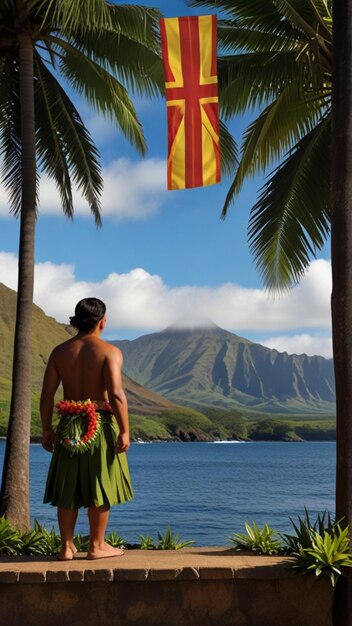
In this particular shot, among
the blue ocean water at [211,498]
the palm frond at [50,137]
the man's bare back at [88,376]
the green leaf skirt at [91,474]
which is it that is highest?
the palm frond at [50,137]

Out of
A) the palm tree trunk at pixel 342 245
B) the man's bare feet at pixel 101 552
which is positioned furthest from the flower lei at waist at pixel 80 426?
the palm tree trunk at pixel 342 245

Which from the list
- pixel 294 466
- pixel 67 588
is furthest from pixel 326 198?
pixel 294 466

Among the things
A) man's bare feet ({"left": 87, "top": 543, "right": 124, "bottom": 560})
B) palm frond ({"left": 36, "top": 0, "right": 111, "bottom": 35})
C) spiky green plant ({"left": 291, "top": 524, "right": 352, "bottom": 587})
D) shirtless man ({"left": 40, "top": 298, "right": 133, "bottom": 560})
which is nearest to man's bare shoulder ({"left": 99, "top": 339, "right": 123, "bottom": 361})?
shirtless man ({"left": 40, "top": 298, "right": 133, "bottom": 560})

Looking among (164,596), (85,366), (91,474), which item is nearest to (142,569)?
(164,596)

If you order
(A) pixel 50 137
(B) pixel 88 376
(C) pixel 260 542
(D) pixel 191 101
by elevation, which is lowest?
(C) pixel 260 542

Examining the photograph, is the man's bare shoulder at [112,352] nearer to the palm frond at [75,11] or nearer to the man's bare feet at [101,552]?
the man's bare feet at [101,552]

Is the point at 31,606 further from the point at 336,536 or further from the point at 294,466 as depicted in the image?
the point at 294,466

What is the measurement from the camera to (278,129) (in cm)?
1529

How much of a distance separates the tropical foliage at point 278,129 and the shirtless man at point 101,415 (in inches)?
303

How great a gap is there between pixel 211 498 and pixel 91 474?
73292 millimetres

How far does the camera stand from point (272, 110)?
14.3 m

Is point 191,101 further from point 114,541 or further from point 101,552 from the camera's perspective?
point 101,552

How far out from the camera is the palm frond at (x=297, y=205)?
1451 cm

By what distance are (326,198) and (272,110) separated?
189 centimetres
